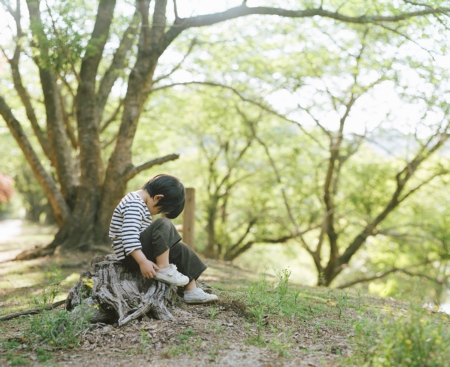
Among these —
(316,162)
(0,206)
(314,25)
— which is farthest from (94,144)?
(0,206)

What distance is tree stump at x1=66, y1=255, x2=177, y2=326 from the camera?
3.85 metres

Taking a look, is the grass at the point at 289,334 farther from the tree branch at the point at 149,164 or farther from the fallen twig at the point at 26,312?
the tree branch at the point at 149,164

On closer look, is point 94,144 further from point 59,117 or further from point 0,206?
point 0,206

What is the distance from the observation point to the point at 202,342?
3482mm

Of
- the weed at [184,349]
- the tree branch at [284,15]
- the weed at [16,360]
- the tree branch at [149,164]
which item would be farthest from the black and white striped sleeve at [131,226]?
the tree branch at [284,15]

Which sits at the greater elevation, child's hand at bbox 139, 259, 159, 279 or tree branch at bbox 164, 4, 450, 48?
tree branch at bbox 164, 4, 450, 48

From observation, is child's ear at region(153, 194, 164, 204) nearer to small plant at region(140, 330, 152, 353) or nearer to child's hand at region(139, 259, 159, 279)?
child's hand at region(139, 259, 159, 279)

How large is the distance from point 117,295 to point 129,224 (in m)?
0.59

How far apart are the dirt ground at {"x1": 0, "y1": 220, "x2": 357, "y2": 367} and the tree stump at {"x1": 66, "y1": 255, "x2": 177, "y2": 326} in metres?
0.11

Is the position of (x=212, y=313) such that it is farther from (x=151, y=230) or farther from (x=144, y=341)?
(x=151, y=230)

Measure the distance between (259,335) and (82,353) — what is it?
48.9 inches

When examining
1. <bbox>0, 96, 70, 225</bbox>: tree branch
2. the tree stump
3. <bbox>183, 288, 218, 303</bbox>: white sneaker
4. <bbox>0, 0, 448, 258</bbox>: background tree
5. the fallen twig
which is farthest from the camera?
<bbox>0, 96, 70, 225</bbox>: tree branch

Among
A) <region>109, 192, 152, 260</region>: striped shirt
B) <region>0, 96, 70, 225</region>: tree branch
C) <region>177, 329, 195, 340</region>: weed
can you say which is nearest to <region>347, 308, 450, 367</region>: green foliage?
<region>177, 329, 195, 340</region>: weed

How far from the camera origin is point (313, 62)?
40.7 ft
